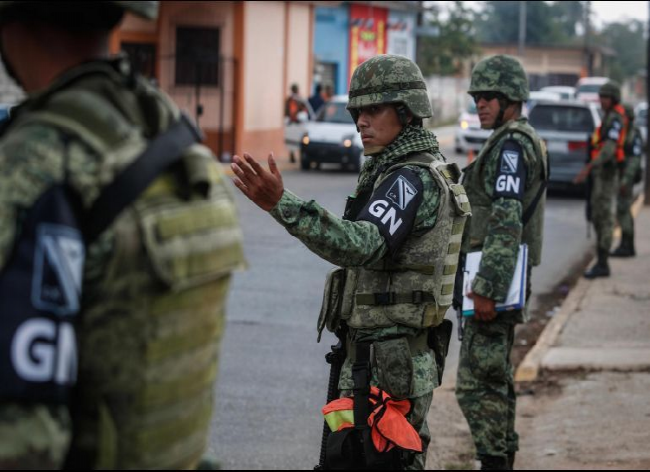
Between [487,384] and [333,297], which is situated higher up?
[333,297]

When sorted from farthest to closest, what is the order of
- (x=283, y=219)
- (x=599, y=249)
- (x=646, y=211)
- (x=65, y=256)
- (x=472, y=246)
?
(x=646, y=211)
(x=599, y=249)
(x=472, y=246)
(x=283, y=219)
(x=65, y=256)

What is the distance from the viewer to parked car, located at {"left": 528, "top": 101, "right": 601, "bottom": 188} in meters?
19.7

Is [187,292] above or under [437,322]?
above

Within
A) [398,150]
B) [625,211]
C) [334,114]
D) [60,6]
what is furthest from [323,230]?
[334,114]

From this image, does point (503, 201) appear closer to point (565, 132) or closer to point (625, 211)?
point (625, 211)

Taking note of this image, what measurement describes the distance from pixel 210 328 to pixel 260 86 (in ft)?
82.8

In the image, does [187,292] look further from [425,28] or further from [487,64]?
[425,28]

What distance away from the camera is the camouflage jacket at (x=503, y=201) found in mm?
5199

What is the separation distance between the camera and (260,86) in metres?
27.0

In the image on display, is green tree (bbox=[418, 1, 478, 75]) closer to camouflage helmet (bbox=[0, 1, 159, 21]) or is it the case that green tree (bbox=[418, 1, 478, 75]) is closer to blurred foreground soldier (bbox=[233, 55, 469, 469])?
blurred foreground soldier (bbox=[233, 55, 469, 469])

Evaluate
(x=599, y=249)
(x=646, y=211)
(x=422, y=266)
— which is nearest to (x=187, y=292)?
(x=422, y=266)

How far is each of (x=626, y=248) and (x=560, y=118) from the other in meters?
8.30

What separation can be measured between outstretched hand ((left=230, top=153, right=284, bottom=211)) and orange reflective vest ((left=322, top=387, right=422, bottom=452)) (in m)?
0.82

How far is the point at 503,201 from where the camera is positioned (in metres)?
5.21
